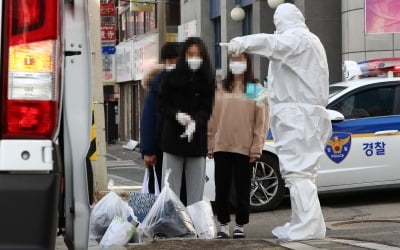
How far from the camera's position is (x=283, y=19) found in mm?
5820

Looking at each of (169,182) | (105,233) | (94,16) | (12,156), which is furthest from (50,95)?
(94,16)

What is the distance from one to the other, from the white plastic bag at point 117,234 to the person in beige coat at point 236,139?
3.57 feet

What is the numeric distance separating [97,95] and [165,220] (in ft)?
15.2

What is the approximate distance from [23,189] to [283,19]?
391 centimetres

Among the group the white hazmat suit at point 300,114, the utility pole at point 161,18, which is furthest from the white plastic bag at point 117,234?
the utility pole at point 161,18

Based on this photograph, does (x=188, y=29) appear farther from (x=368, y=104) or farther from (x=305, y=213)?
Result: (x=305, y=213)

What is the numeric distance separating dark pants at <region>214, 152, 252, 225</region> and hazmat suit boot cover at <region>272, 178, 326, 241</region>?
69 centimetres

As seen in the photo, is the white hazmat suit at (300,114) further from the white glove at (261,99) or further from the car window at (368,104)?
the car window at (368,104)

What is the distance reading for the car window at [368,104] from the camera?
28.8ft

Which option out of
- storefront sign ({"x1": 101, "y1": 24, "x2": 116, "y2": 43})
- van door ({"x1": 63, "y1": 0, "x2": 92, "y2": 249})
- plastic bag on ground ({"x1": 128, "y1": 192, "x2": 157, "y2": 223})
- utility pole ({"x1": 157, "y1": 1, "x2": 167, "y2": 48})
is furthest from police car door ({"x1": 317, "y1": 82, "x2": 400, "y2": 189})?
utility pole ({"x1": 157, "y1": 1, "x2": 167, "y2": 48})

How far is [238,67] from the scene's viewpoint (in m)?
6.46

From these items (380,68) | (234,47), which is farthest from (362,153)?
(234,47)

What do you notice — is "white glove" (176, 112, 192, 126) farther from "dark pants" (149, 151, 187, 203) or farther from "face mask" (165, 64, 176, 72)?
"dark pants" (149, 151, 187, 203)

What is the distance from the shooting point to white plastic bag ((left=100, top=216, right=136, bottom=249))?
5508 millimetres
